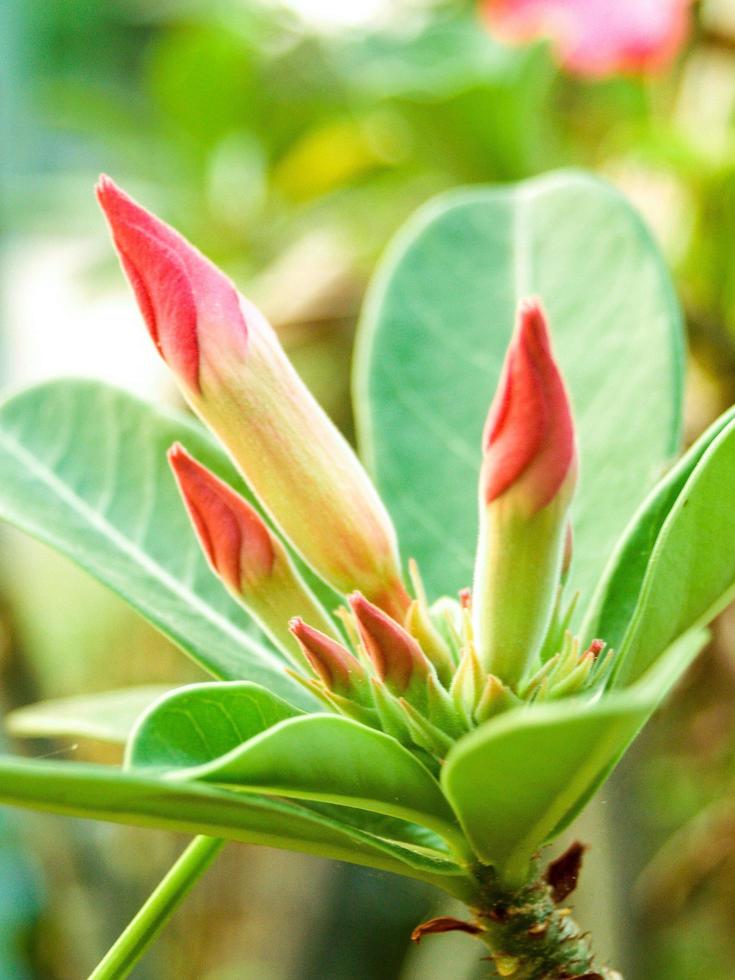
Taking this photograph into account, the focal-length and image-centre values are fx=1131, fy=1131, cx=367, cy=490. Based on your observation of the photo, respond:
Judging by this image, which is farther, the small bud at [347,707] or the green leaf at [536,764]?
the small bud at [347,707]

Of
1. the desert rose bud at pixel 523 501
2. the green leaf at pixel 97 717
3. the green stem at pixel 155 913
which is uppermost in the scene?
the desert rose bud at pixel 523 501

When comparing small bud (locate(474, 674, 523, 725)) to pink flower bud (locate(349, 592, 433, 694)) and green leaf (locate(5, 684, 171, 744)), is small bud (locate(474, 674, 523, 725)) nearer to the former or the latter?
pink flower bud (locate(349, 592, 433, 694))

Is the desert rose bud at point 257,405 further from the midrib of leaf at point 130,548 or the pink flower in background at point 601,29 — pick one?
the pink flower in background at point 601,29

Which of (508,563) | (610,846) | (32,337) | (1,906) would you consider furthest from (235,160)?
(508,563)

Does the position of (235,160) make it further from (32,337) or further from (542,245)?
(542,245)

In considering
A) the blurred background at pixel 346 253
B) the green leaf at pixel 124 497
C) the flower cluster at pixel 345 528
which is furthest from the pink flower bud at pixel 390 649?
the blurred background at pixel 346 253

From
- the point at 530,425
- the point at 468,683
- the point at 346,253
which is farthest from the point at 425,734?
the point at 346,253
